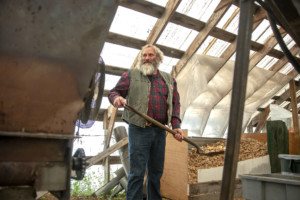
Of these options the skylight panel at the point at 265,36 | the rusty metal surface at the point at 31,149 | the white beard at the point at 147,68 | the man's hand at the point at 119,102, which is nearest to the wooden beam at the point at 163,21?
the white beard at the point at 147,68

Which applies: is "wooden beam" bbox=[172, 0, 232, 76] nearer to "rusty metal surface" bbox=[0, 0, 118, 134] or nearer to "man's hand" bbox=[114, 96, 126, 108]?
"man's hand" bbox=[114, 96, 126, 108]

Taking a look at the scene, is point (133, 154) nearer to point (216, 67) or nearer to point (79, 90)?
point (79, 90)

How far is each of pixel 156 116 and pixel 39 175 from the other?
3.63ft

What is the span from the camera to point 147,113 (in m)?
2.01

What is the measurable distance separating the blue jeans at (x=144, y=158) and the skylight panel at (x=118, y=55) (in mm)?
2009

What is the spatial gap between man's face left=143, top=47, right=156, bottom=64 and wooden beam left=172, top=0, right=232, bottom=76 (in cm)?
173

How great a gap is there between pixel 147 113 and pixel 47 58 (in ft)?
3.41

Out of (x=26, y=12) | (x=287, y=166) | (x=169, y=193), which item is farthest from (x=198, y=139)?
(x=26, y=12)

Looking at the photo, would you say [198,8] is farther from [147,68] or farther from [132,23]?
[147,68]

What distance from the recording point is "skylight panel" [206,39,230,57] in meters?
4.34

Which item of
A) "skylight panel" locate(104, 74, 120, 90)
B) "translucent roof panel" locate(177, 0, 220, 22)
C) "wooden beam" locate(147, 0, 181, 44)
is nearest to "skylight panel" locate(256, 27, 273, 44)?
"translucent roof panel" locate(177, 0, 220, 22)

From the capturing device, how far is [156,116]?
6.68 feet

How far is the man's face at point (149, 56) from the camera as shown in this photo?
2143 mm

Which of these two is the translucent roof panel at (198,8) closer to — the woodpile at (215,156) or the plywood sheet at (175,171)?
the plywood sheet at (175,171)
